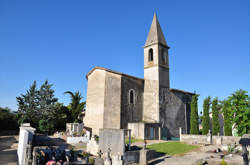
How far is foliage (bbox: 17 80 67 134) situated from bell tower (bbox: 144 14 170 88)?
598 inches

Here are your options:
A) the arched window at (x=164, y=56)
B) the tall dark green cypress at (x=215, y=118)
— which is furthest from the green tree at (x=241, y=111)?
the arched window at (x=164, y=56)

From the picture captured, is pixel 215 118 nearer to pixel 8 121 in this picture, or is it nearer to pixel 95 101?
pixel 95 101

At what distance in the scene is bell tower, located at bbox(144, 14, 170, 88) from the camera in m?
29.6

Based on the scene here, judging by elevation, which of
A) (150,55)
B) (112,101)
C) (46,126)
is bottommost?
(46,126)

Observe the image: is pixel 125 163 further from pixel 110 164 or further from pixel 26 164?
pixel 26 164

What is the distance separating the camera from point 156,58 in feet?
97.6

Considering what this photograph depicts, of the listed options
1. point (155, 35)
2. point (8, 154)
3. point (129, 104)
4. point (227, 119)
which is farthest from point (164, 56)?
point (8, 154)

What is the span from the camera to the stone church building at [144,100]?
2506 cm

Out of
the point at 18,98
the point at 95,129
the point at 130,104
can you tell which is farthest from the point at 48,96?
the point at 130,104

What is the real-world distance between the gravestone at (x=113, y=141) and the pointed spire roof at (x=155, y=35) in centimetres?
2041

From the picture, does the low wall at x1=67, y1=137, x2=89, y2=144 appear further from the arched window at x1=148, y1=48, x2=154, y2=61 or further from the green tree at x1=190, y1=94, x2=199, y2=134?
the green tree at x1=190, y1=94, x2=199, y2=134

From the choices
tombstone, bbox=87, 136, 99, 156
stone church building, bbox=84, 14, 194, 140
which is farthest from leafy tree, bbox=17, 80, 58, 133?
tombstone, bbox=87, 136, 99, 156

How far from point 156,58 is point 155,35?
426 cm

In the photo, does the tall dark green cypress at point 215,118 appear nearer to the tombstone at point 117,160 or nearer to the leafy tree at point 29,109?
the tombstone at point 117,160
